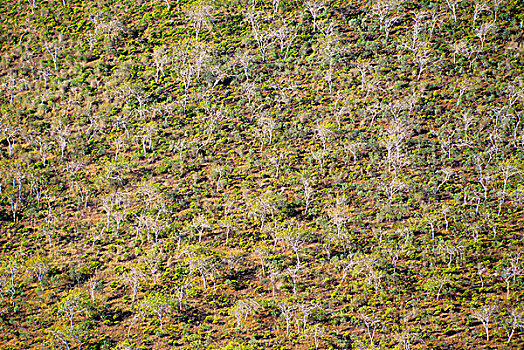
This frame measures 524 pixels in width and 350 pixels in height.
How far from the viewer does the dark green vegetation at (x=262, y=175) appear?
196 feet

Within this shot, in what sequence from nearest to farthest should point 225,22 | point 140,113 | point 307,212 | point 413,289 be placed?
point 413,289, point 307,212, point 140,113, point 225,22

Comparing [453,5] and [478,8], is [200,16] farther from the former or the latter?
[478,8]

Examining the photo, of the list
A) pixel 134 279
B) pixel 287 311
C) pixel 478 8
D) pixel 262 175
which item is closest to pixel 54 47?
pixel 262 175

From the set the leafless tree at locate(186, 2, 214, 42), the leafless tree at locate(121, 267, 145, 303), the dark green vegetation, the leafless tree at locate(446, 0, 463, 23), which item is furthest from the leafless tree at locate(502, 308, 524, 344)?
the leafless tree at locate(186, 2, 214, 42)

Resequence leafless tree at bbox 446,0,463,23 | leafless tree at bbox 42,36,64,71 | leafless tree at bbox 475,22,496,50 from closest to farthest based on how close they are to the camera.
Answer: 1. leafless tree at bbox 475,22,496,50
2. leafless tree at bbox 446,0,463,23
3. leafless tree at bbox 42,36,64,71

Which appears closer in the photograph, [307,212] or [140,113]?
[307,212]

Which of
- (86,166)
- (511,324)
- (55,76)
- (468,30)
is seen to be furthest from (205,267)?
(468,30)

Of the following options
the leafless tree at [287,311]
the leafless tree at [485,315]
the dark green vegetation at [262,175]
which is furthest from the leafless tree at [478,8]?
the leafless tree at [287,311]

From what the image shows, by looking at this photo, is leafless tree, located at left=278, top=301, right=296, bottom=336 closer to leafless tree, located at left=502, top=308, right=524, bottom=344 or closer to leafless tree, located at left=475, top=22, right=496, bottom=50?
leafless tree, located at left=502, top=308, right=524, bottom=344

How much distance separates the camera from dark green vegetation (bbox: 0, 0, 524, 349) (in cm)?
5988

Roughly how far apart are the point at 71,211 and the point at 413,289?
3707 centimetres

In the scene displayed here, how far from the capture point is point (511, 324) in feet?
183

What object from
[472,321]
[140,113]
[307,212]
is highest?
[140,113]

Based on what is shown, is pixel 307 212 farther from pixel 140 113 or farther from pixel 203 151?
pixel 140 113
